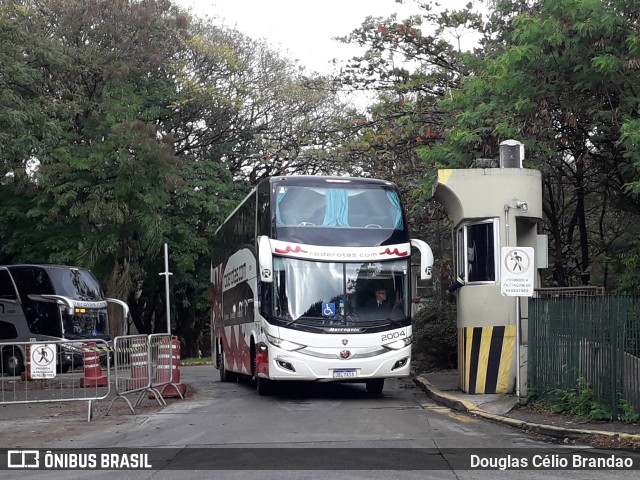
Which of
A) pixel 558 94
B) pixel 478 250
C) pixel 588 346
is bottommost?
pixel 588 346

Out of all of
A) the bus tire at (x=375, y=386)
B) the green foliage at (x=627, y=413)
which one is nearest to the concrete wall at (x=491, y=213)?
the bus tire at (x=375, y=386)

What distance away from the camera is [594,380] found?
12852mm

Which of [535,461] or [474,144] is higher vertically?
[474,144]

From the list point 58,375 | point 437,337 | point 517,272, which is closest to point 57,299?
point 437,337

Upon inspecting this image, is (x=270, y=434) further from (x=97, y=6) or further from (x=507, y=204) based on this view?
(x=97, y=6)

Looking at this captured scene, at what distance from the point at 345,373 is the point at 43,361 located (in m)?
5.24

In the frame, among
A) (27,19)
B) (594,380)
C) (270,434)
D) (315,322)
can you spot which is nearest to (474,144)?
(315,322)

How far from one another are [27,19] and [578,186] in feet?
58.1

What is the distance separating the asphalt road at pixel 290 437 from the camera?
9.45 metres

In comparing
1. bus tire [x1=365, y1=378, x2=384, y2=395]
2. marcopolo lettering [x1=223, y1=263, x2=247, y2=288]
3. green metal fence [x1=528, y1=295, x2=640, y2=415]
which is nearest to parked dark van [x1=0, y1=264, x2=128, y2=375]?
marcopolo lettering [x1=223, y1=263, x2=247, y2=288]

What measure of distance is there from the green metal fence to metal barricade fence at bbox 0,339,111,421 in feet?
23.0

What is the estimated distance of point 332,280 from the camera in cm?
1689

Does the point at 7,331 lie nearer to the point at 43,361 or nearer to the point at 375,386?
the point at 43,361

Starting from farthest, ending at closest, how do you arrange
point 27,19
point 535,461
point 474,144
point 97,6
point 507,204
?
point 97,6 < point 27,19 < point 474,144 < point 507,204 < point 535,461
